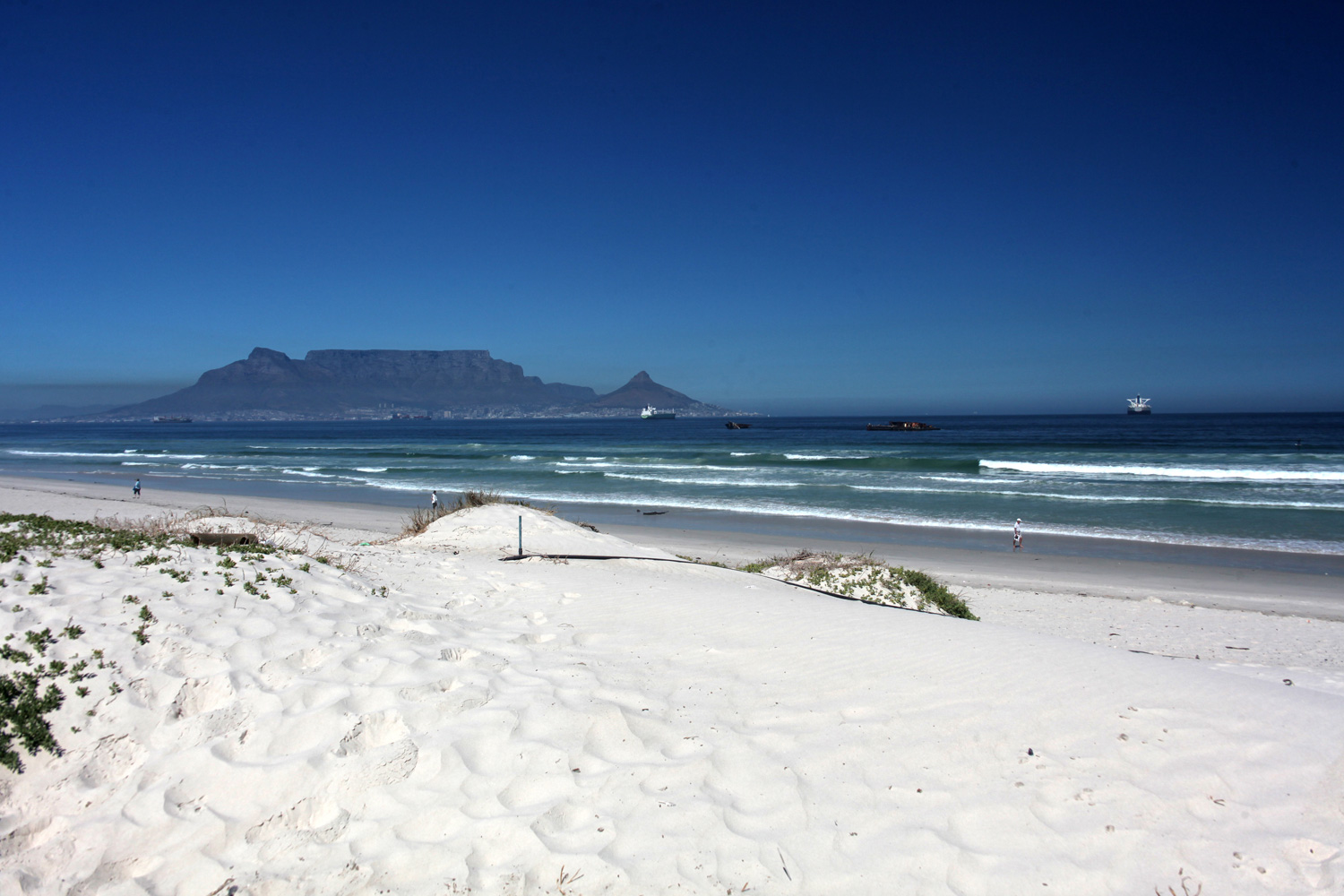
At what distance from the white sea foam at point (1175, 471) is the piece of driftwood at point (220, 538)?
34240 millimetres

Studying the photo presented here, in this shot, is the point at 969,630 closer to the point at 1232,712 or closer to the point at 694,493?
the point at 1232,712

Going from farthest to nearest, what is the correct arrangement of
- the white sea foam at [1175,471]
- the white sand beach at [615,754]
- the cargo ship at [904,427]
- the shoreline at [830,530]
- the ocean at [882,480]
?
the cargo ship at [904,427] → the white sea foam at [1175,471] → the ocean at [882,480] → the shoreline at [830,530] → the white sand beach at [615,754]

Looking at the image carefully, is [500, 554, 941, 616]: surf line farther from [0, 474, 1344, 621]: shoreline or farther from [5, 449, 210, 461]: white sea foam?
[5, 449, 210, 461]: white sea foam

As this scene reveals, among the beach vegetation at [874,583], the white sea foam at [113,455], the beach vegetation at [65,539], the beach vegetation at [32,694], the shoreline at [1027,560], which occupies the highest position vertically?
the beach vegetation at [65,539]

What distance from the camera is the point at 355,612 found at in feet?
19.1

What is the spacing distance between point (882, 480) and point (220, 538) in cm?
2765

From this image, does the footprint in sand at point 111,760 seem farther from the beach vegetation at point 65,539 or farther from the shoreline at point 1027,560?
the shoreline at point 1027,560

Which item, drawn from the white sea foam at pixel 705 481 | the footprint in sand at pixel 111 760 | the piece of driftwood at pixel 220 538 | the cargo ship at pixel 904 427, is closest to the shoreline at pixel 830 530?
the white sea foam at pixel 705 481

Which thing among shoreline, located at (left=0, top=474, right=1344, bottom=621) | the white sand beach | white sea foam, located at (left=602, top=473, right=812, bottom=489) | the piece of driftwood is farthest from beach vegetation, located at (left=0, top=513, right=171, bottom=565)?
white sea foam, located at (left=602, top=473, right=812, bottom=489)

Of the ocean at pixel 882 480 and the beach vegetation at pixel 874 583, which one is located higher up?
the beach vegetation at pixel 874 583

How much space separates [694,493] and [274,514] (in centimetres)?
1489

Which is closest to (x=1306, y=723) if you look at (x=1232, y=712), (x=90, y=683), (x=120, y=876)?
(x=1232, y=712)

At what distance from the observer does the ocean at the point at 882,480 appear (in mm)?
20422

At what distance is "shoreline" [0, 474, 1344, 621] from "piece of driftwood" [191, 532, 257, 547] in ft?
27.4
